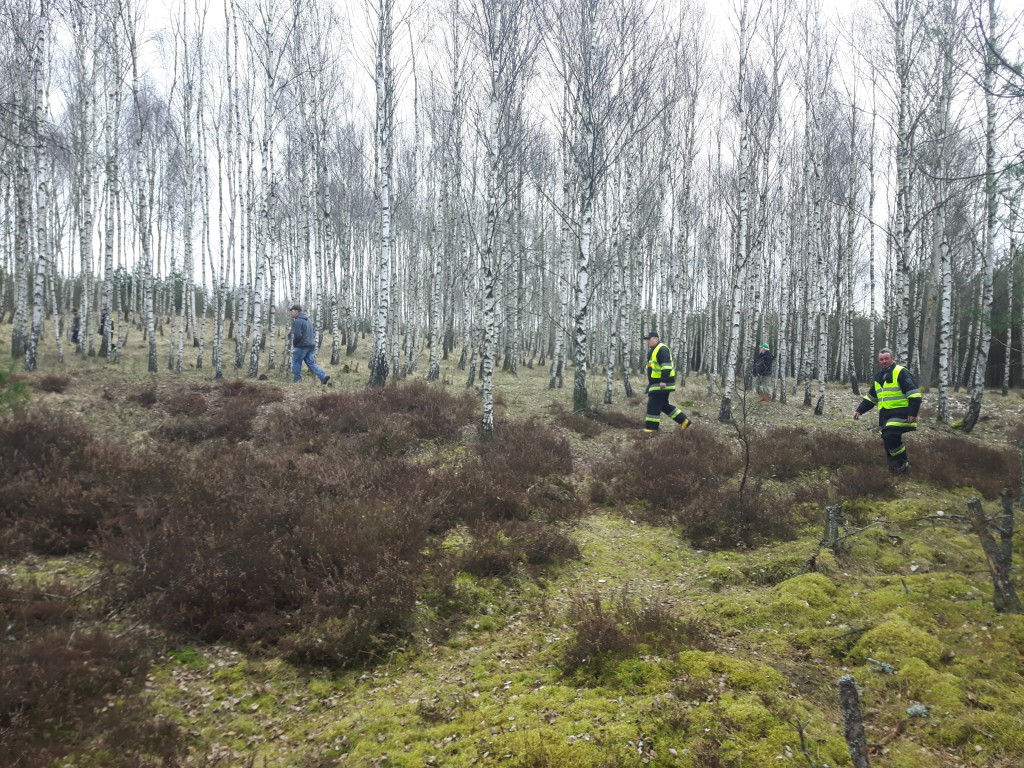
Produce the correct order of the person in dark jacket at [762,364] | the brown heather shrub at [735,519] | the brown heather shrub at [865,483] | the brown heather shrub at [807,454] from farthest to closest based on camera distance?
the person in dark jacket at [762,364] → the brown heather shrub at [807,454] → the brown heather shrub at [865,483] → the brown heather shrub at [735,519]

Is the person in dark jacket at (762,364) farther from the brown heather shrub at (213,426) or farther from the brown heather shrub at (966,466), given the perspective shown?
the brown heather shrub at (213,426)

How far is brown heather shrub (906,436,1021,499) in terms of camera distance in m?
8.34

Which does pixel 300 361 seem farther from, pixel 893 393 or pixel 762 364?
pixel 762 364

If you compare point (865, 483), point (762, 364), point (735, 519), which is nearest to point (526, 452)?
point (735, 519)

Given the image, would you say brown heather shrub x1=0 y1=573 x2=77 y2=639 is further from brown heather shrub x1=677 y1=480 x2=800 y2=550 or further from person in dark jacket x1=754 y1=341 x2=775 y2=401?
person in dark jacket x1=754 y1=341 x2=775 y2=401

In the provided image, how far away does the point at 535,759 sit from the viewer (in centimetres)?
310

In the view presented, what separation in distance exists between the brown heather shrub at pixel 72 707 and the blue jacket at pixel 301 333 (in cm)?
1161

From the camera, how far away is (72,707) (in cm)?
334

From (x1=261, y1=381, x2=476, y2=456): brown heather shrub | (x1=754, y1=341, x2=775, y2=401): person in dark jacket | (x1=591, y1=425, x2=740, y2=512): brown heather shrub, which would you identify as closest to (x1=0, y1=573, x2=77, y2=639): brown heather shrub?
(x1=261, y1=381, x2=476, y2=456): brown heather shrub

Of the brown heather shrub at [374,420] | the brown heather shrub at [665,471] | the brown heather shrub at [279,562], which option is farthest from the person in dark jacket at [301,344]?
the brown heather shrub at [665,471]

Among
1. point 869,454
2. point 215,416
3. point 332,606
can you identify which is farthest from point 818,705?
point 215,416

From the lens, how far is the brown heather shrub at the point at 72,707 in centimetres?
303

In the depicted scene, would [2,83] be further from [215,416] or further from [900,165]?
[900,165]

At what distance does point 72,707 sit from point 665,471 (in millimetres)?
7982
